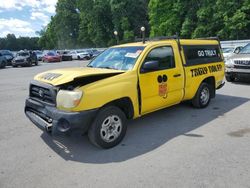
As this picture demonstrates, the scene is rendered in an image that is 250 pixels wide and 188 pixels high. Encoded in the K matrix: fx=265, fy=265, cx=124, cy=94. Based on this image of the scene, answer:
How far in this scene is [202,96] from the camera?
695 centimetres

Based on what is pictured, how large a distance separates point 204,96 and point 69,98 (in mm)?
4127

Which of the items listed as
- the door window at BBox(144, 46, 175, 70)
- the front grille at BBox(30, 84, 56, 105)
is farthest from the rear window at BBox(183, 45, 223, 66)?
the front grille at BBox(30, 84, 56, 105)

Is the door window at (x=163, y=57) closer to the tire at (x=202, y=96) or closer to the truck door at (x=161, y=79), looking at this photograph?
the truck door at (x=161, y=79)

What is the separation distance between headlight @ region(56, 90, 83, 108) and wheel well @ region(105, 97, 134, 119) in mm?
729

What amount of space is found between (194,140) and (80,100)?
2207 millimetres

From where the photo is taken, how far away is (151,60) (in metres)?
5.36

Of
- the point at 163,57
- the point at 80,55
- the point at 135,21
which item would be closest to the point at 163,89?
the point at 163,57

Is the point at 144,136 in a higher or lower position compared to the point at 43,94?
lower

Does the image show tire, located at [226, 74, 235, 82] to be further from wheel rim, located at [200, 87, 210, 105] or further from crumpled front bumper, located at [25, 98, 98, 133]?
crumpled front bumper, located at [25, 98, 98, 133]

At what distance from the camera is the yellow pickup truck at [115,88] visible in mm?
4246

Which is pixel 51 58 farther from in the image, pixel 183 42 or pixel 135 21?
pixel 135 21

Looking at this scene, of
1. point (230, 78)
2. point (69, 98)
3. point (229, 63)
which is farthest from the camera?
point (230, 78)

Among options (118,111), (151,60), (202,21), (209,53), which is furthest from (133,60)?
(202,21)

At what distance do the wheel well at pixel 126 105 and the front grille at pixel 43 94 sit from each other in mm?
1019
